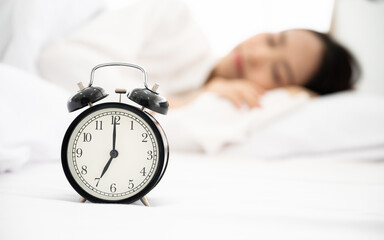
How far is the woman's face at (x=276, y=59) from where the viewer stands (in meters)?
1.82

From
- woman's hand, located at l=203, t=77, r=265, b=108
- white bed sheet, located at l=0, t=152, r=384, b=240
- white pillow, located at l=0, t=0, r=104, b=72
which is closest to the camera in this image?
white bed sheet, located at l=0, t=152, r=384, b=240

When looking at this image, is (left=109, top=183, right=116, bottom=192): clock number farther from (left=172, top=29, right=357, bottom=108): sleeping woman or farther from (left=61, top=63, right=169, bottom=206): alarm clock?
(left=172, top=29, right=357, bottom=108): sleeping woman

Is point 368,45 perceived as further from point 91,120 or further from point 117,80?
point 91,120

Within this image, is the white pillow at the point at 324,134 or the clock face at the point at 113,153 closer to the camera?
the clock face at the point at 113,153

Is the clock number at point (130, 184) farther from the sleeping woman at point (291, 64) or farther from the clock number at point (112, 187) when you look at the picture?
the sleeping woman at point (291, 64)

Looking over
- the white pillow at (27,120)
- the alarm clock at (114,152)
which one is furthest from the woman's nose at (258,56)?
the alarm clock at (114,152)

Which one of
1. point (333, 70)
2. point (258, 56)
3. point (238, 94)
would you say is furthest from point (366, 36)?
point (238, 94)

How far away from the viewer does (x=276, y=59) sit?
1.81 m

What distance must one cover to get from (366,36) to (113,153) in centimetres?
169

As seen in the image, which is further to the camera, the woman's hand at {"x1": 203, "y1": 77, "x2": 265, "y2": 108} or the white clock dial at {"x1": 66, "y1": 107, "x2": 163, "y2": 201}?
the woman's hand at {"x1": 203, "y1": 77, "x2": 265, "y2": 108}

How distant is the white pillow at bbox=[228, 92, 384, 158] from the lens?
4.20ft

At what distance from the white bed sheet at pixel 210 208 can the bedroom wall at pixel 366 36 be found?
1.04 metres

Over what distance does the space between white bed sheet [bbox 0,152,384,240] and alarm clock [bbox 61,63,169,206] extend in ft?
0.11

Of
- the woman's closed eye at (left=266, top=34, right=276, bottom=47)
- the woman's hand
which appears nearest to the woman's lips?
the woman's closed eye at (left=266, top=34, right=276, bottom=47)
